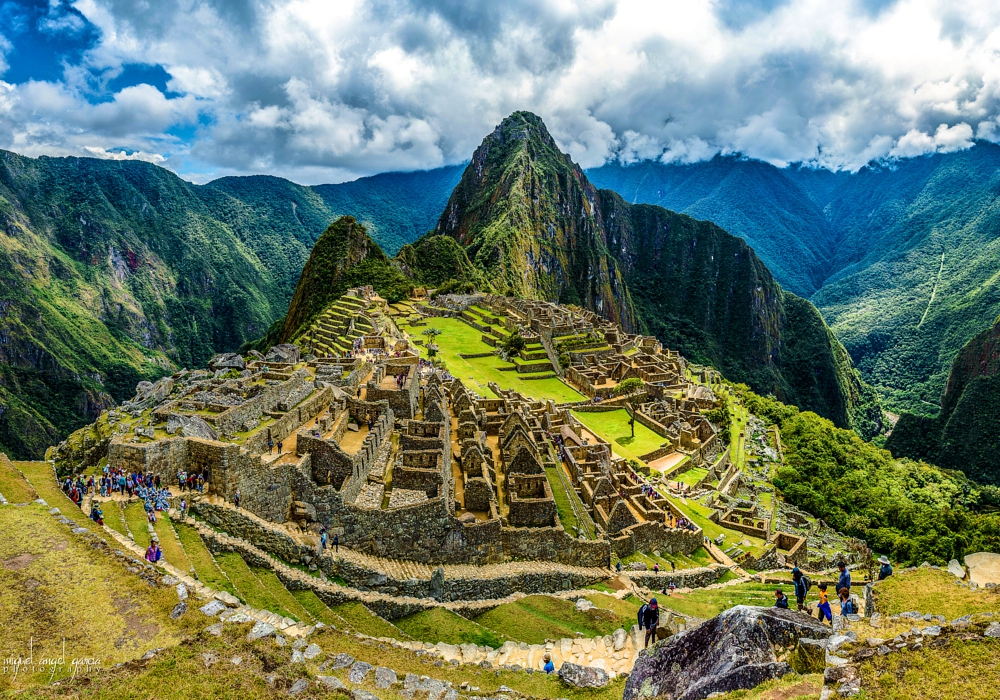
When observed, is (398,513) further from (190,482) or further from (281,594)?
(190,482)

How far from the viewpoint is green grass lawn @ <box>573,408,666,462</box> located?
4262cm

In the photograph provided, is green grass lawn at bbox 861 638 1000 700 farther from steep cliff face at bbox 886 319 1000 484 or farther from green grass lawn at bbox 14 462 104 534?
steep cliff face at bbox 886 319 1000 484

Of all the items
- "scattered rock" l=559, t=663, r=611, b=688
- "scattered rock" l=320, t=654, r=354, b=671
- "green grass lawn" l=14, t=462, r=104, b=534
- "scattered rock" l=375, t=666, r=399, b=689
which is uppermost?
"green grass lawn" l=14, t=462, r=104, b=534

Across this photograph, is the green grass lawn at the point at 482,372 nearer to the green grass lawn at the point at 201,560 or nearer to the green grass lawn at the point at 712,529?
the green grass lawn at the point at 712,529

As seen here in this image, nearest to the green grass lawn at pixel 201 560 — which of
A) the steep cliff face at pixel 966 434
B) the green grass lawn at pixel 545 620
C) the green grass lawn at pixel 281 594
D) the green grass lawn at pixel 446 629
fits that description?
the green grass lawn at pixel 281 594

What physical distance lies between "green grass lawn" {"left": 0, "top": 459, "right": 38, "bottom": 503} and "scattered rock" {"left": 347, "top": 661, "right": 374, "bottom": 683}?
1088 centimetres

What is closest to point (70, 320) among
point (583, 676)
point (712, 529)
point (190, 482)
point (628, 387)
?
point (628, 387)

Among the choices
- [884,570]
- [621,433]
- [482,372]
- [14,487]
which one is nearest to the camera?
[884,570]

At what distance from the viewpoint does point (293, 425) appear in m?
21.3

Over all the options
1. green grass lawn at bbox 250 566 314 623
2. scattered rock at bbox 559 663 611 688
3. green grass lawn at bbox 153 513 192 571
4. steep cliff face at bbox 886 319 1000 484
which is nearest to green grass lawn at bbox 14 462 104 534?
green grass lawn at bbox 153 513 192 571

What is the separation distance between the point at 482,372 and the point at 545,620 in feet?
131

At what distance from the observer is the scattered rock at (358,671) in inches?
415

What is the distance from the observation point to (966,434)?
345 feet

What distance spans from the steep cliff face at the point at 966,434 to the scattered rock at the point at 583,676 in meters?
111
